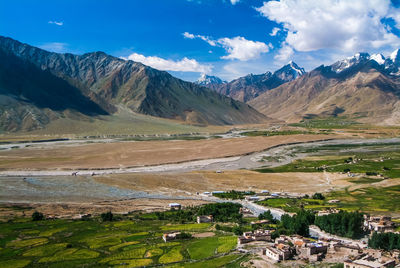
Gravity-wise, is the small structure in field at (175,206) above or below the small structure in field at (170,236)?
below

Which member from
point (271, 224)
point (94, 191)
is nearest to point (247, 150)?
point (94, 191)

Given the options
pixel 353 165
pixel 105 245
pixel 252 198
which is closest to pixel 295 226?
pixel 105 245

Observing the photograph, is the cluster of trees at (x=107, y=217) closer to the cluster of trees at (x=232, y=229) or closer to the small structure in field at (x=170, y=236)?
the small structure in field at (x=170, y=236)

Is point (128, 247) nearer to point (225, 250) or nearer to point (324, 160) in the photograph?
point (225, 250)

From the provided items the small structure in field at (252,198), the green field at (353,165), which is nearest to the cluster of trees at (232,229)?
the small structure in field at (252,198)

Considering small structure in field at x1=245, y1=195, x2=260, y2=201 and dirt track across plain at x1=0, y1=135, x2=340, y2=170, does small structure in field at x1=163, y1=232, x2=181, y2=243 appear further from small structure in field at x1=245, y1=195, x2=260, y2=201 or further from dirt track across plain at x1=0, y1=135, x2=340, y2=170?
dirt track across plain at x1=0, y1=135, x2=340, y2=170

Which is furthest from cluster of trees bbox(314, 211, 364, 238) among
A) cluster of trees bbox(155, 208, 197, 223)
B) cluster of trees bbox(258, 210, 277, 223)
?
cluster of trees bbox(155, 208, 197, 223)
